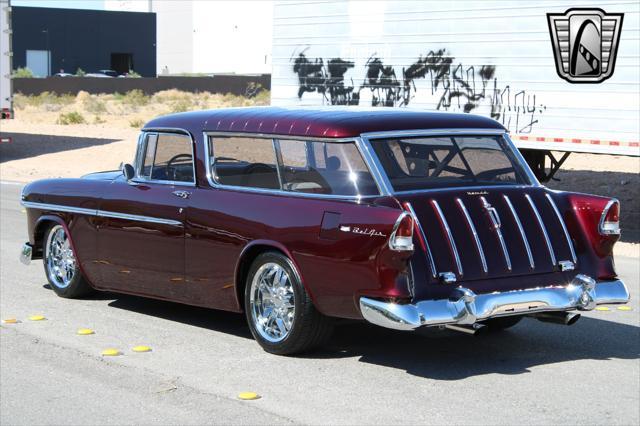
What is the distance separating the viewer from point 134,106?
51188 millimetres

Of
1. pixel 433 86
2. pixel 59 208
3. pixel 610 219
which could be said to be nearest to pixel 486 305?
pixel 610 219

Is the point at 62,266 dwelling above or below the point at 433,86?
below

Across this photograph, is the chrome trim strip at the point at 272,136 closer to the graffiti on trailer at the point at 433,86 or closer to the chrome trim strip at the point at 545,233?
the chrome trim strip at the point at 545,233

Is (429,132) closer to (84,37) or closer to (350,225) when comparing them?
(350,225)

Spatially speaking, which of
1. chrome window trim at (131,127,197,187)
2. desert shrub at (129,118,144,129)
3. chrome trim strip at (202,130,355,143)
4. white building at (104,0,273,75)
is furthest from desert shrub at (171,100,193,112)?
chrome trim strip at (202,130,355,143)

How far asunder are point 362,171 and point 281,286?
3.02 ft

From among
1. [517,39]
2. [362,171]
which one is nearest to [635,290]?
[362,171]

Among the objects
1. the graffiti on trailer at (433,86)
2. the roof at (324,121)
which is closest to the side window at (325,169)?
the roof at (324,121)

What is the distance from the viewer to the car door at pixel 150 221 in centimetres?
818

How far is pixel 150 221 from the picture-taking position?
832 centimetres

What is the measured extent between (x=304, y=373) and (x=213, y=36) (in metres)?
89.7

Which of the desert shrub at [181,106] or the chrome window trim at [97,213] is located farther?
the desert shrub at [181,106]

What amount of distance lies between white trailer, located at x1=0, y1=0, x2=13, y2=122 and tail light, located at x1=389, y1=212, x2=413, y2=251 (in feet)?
70.9

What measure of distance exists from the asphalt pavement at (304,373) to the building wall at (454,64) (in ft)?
19.4
